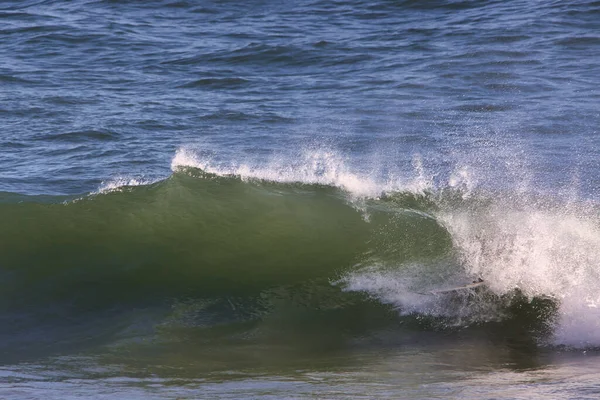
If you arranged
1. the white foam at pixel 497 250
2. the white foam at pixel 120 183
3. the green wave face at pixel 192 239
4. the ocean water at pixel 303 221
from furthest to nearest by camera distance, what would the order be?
the white foam at pixel 120 183 → the green wave face at pixel 192 239 → the white foam at pixel 497 250 → the ocean water at pixel 303 221

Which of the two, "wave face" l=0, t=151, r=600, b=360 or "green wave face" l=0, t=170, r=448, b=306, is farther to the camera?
"green wave face" l=0, t=170, r=448, b=306

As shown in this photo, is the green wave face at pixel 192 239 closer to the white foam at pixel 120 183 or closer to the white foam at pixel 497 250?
the white foam at pixel 120 183

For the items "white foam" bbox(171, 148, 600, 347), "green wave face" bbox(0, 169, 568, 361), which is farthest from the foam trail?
"green wave face" bbox(0, 169, 568, 361)

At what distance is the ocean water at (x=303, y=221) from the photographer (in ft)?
24.1

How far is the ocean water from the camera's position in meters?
7.36

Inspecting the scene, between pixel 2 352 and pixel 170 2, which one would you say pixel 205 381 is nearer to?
pixel 2 352

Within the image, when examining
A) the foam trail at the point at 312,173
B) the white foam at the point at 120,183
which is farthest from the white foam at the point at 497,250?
the white foam at the point at 120,183

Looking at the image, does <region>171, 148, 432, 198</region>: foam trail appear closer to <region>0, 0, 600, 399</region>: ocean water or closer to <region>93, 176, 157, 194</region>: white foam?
<region>0, 0, 600, 399</region>: ocean water

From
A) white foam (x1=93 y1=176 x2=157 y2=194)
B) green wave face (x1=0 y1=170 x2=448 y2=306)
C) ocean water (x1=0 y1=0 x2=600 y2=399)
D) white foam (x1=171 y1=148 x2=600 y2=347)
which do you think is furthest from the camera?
white foam (x1=93 y1=176 x2=157 y2=194)

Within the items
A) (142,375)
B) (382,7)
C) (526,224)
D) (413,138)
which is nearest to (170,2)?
(382,7)

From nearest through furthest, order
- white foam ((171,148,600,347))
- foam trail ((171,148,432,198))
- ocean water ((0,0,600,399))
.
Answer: ocean water ((0,0,600,399)) < white foam ((171,148,600,347)) < foam trail ((171,148,432,198))

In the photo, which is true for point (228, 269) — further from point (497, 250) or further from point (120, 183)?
point (497, 250)

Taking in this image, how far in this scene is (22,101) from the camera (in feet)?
52.4

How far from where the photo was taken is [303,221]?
10.4 m
